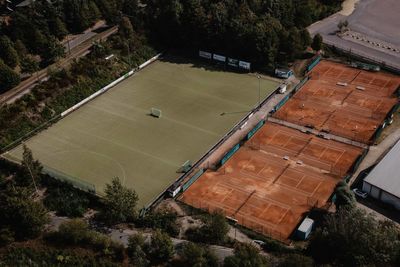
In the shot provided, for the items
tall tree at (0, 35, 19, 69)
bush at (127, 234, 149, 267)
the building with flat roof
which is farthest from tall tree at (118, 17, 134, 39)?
the building with flat roof

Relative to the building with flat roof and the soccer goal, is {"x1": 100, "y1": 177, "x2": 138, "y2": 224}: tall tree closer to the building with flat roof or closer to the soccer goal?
the soccer goal

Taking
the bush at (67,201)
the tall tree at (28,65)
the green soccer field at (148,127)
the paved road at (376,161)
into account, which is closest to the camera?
the paved road at (376,161)

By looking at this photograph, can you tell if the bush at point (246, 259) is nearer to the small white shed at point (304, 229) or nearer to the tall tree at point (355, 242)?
the tall tree at point (355, 242)

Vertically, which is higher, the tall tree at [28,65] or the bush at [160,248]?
the tall tree at [28,65]

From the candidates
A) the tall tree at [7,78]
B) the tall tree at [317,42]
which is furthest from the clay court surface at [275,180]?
A: the tall tree at [7,78]

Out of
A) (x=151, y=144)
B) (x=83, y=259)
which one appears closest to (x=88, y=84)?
(x=151, y=144)

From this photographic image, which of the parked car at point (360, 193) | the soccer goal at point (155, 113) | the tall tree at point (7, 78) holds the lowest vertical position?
the parked car at point (360, 193)

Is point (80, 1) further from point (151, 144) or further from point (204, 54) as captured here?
point (151, 144)
